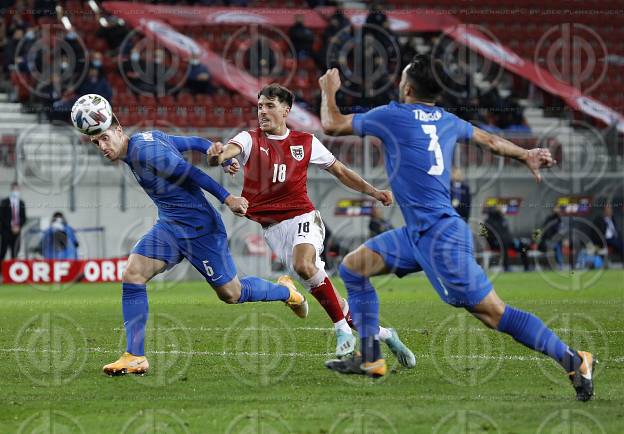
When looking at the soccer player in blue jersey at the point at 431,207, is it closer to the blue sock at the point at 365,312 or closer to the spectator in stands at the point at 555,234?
the blue sock at the point at 365,312

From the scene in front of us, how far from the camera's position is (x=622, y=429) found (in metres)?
5.90

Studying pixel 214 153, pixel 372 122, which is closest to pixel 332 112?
pixel 372 122

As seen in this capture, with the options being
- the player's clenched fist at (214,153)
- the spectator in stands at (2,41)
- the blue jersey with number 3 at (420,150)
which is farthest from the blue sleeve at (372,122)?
the spectator in stands at (2,41)

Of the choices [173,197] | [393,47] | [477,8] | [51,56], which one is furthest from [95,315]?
[477,8]

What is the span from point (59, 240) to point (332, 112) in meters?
15.0

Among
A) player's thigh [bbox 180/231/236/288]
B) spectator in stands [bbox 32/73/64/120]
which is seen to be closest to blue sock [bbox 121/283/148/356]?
player's thigh [bbox 180/231/236/288]

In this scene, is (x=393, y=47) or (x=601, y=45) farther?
(x=601, y=45)

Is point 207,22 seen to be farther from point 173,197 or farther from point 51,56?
point 173,197

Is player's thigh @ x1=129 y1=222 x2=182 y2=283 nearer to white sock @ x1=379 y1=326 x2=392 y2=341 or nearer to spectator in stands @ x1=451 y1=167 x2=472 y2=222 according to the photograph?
white sock @ x1=379 y1=326 x2=392 y2=341

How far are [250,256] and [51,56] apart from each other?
6314mm

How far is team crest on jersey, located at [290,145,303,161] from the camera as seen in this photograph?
9.38 meters

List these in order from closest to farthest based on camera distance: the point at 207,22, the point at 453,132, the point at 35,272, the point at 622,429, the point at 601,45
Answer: the point at 622,429 → the point at 453,132 → the point at 35,272 → the point at 207,22 → the point at 601,45

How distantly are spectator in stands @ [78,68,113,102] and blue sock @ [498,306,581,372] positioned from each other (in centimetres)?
1681

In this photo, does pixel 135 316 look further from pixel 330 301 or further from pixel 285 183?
pixel 285 183
